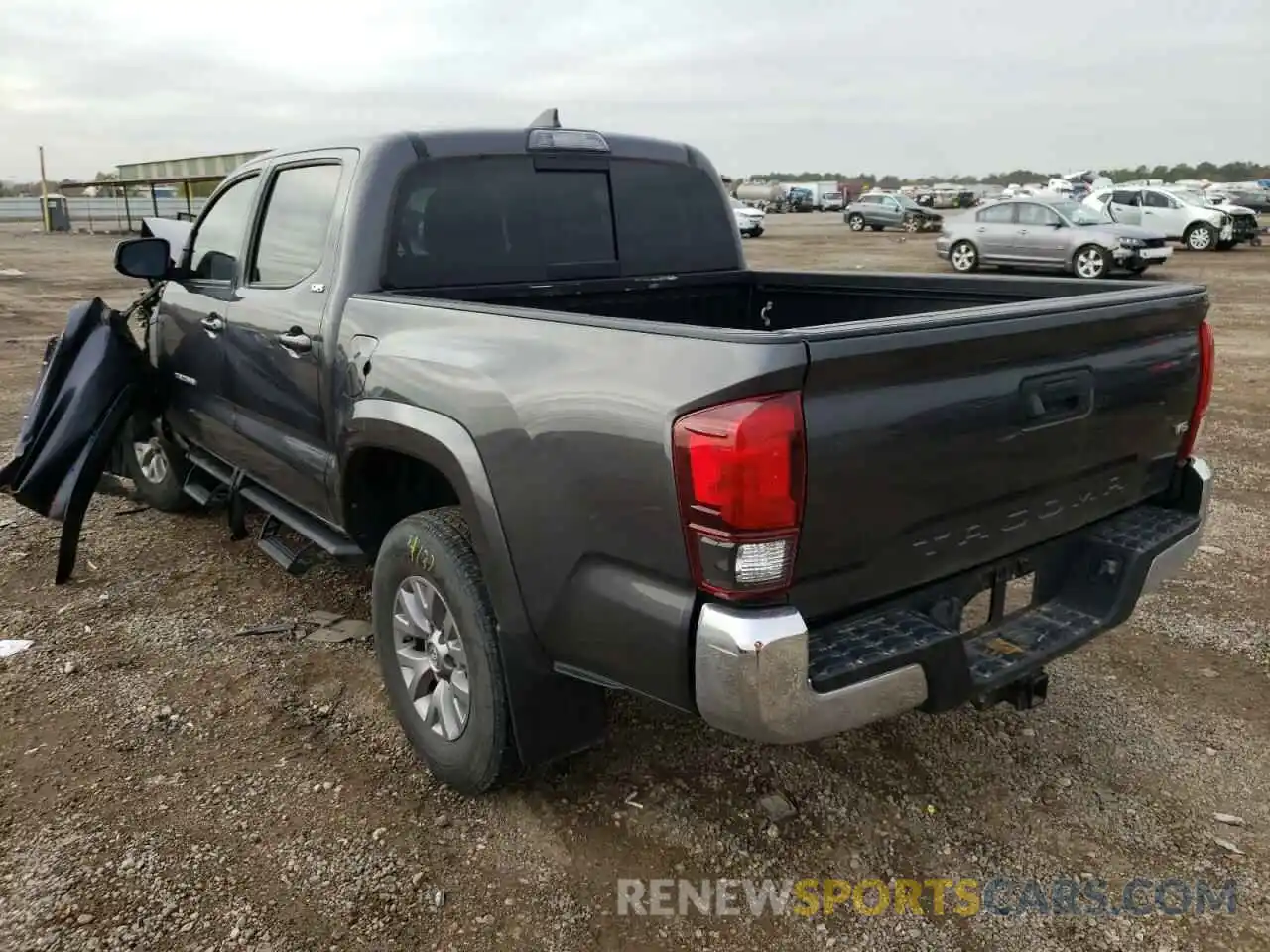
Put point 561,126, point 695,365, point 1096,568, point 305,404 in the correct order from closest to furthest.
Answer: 1. point 695,365
2. point 1096,568
3. point 305,404
4. point 561,126

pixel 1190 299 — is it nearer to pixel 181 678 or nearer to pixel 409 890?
pixel 409 890

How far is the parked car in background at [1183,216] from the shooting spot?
977 inches

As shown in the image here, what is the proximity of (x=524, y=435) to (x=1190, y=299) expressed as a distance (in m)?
2.02

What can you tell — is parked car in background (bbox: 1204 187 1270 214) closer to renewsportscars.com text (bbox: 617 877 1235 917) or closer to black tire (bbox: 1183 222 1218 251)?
black tire (bbox: 1183 222 1218 251)

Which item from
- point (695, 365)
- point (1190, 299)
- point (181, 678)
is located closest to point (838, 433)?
point (695, 365)

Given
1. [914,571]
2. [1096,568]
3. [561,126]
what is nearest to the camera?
[914,571]

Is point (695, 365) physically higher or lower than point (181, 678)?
higher

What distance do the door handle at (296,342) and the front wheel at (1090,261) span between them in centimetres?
1783

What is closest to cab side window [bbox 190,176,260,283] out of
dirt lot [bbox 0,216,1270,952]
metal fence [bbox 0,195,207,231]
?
dirt lot [bbox 0,216,1270,952]

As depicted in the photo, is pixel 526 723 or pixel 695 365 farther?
pixel 526 723

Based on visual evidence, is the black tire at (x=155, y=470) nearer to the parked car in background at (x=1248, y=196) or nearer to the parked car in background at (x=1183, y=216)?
the parked car in background at (x=1183, y=216)

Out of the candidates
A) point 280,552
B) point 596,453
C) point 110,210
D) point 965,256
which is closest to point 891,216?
point 965,256

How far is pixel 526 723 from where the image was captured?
260cm

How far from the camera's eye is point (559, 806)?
2.92 m
